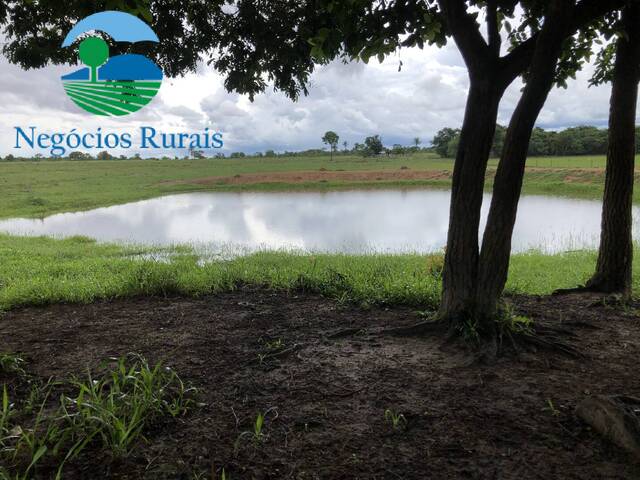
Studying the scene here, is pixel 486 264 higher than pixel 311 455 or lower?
higher

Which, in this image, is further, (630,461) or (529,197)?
(529,197)

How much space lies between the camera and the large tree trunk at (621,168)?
14.1 feet

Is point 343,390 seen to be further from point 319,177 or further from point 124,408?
point 319,177

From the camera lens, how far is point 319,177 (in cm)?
2919

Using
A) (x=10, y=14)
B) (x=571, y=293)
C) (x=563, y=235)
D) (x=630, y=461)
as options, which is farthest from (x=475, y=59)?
(x=563, y=235)

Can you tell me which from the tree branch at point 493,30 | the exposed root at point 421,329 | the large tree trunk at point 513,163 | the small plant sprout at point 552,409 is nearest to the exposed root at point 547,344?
the large tree trunk at point 513,163

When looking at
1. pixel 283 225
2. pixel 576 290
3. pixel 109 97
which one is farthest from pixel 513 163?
pixel 283 225

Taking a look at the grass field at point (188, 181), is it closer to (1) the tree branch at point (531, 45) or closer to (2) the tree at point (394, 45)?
(2) the tree at point (394, 45)

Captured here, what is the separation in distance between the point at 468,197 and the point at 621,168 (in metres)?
2.11

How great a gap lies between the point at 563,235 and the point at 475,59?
9.74 meters

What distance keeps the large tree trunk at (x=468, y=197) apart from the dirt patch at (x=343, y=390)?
366mm

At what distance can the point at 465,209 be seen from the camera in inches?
136

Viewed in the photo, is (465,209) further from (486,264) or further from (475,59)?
(475,59)

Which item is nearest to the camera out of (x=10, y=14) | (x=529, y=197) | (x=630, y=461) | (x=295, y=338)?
(x=630, y=461)
